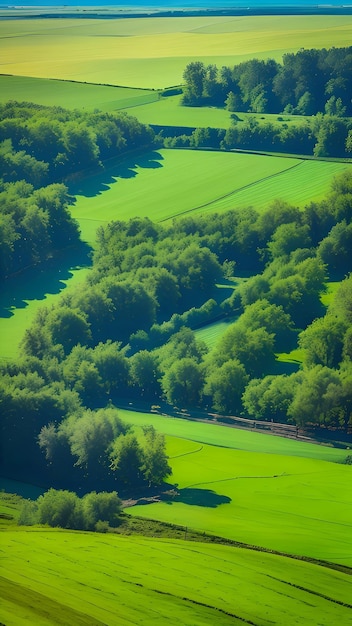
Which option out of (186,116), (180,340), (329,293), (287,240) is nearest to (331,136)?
(287,240)

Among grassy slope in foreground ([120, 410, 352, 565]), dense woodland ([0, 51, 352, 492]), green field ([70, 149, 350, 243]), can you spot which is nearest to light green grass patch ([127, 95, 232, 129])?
dense woodland ([0, 51, 352, 492])

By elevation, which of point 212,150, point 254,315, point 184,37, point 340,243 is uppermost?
point 184,37

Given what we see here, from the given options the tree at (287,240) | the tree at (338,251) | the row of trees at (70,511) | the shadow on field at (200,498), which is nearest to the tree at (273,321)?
the tree at (338,251)

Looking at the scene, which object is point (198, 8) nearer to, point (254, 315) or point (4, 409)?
point (254, 315)

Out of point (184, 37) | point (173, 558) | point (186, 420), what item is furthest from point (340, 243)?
point (173, 558)

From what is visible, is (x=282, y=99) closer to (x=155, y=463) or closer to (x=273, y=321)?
(x=273, y=321)

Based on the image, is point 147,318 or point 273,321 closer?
point 273,321

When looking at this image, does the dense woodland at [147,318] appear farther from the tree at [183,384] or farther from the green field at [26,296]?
the green field at [26,296]
